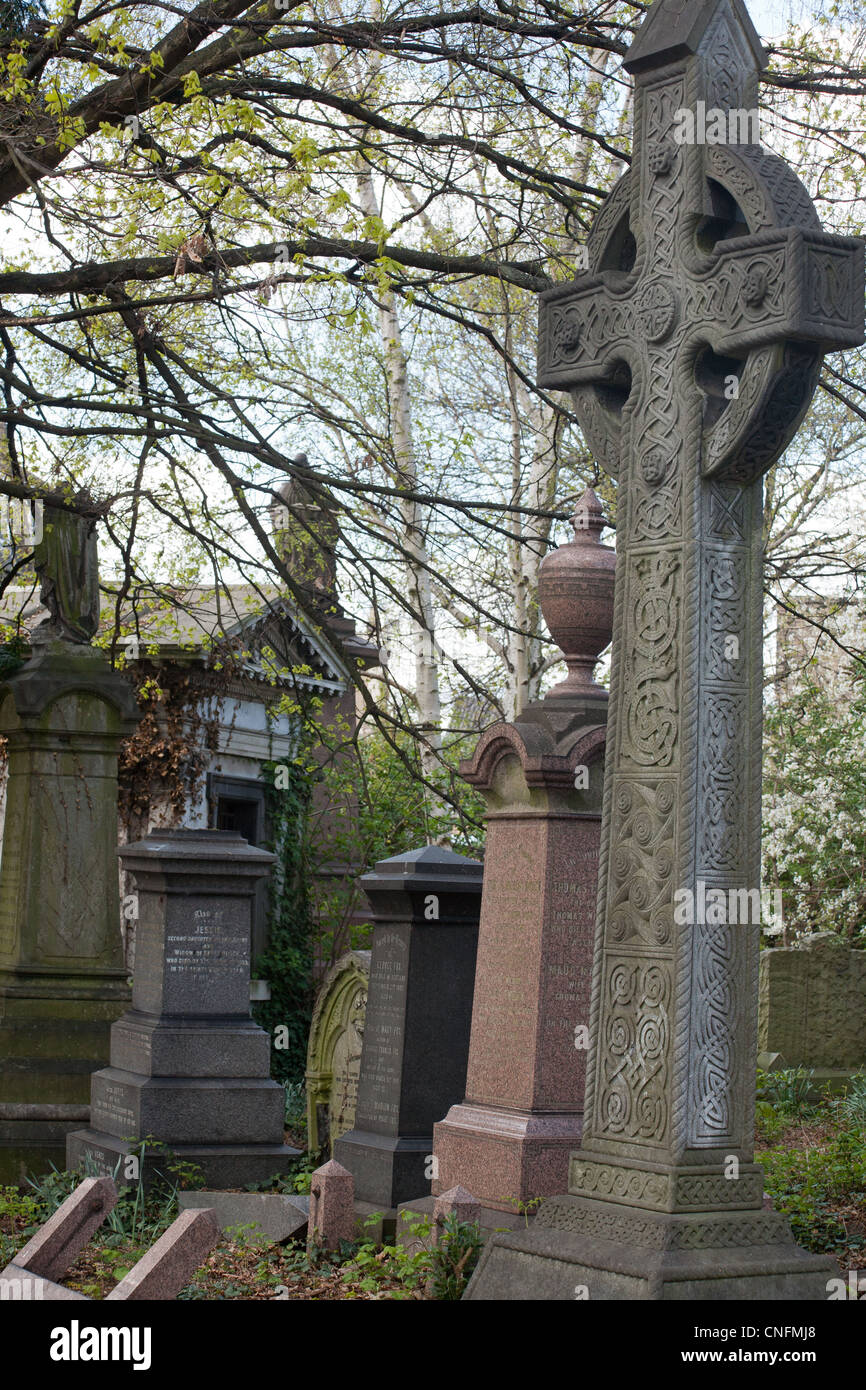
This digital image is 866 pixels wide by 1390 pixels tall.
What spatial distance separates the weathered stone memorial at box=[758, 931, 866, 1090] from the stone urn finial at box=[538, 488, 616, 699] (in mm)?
6950

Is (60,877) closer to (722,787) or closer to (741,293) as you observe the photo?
(722,787)

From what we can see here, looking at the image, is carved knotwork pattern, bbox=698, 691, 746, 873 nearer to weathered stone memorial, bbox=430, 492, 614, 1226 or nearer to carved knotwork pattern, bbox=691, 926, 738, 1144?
carved knotwork pattern, bbox=691, 926, 738, 1144

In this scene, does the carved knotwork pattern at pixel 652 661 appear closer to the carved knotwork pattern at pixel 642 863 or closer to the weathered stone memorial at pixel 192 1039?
the carved knotwork pattern at pixel 642 863

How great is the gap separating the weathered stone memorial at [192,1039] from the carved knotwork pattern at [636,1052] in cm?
425

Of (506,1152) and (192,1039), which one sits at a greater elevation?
(192,1039)

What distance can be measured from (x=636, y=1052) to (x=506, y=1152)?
1841 millimetres

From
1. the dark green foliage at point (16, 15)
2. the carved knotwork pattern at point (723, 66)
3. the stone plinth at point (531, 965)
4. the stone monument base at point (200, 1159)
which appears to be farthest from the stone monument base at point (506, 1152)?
the dark green foliage at point (16, 15)

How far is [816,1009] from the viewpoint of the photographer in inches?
550

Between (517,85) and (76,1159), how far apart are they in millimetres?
6644

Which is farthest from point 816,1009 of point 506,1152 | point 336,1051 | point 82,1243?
point 82,1243

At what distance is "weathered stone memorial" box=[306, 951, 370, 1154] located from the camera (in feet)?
32.6

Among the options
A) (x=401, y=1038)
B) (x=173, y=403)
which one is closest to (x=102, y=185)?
(x=173, y=403)
